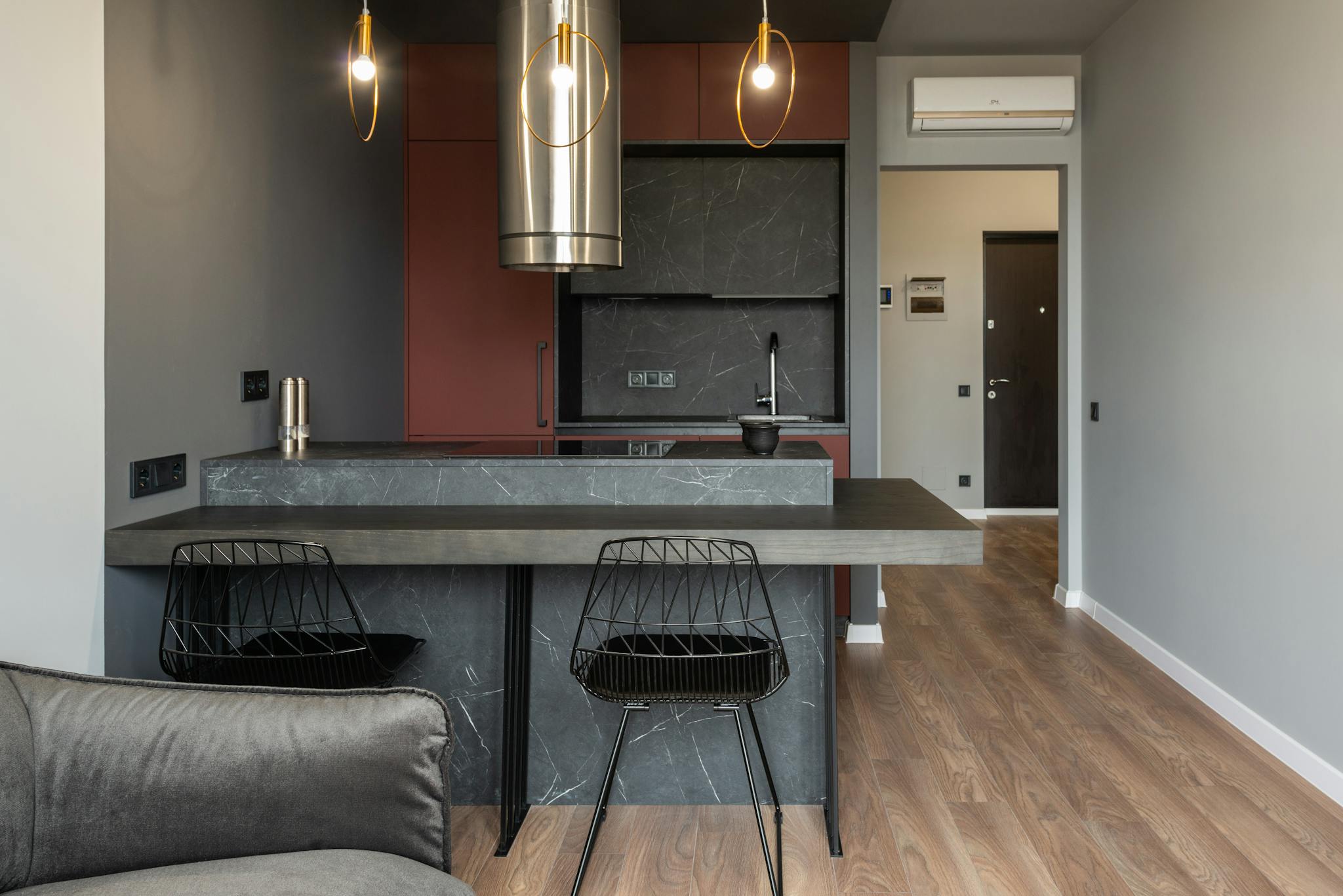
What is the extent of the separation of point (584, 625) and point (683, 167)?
2.51m

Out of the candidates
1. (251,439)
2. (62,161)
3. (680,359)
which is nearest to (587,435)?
(680,359)

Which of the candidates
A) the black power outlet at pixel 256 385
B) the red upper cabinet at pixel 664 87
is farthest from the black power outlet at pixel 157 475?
the red upper cabinet at pixel 664 87

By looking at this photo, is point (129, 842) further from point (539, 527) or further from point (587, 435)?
point (587, 435)

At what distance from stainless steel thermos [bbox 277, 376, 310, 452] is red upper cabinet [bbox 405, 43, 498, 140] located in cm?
175

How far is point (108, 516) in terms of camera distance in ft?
7.42

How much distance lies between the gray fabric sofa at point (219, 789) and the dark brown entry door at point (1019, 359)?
21.3 ft

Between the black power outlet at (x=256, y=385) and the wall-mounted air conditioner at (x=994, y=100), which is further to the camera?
the wall-mounted air conditioner at (x=994, y=100)

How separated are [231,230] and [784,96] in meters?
2.41

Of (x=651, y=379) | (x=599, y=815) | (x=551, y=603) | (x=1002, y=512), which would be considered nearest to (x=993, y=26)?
(x=651, y=379)

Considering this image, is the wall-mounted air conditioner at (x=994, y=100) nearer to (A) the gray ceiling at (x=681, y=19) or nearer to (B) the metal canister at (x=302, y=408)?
(A) the gray ceiling at (x=681, y=19)

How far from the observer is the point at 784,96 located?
13.7 ft

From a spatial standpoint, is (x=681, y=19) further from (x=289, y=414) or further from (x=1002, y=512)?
(x=1002, y=512)

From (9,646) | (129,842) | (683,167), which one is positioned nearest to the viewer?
(129,842)

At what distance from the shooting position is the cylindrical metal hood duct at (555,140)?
2916 millimetres
